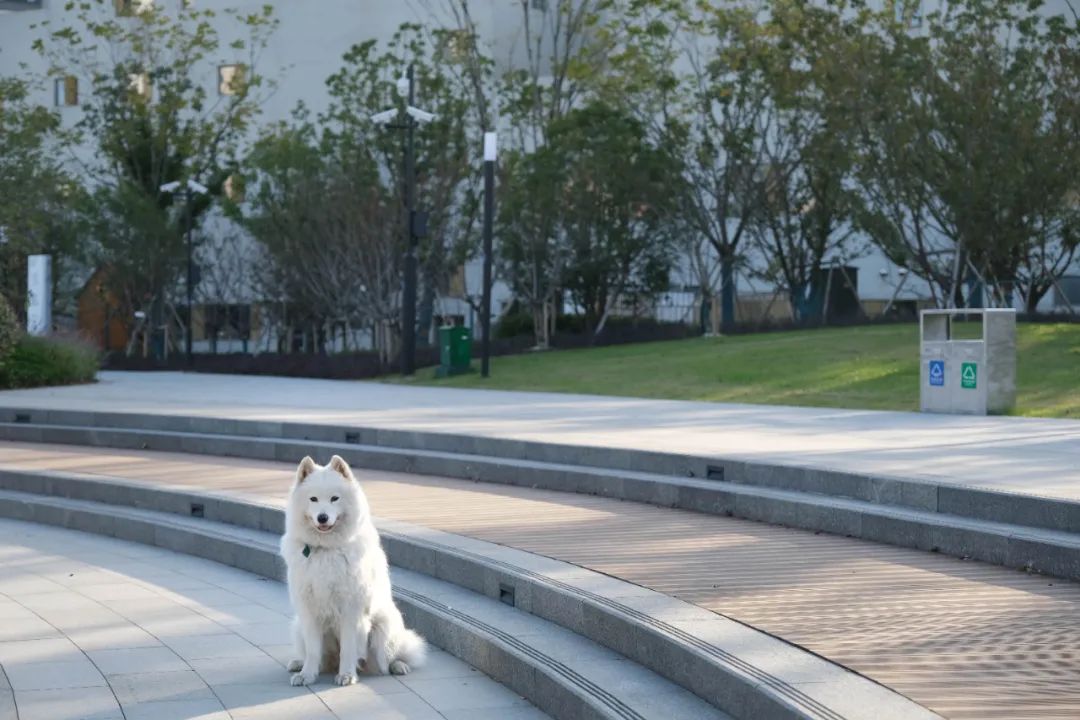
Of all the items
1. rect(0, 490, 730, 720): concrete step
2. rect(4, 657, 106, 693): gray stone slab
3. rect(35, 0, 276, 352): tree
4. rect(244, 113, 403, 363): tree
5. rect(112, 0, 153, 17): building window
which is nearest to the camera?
rect(0, 490, 730, 720): concrete step

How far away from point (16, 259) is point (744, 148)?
22.8 m

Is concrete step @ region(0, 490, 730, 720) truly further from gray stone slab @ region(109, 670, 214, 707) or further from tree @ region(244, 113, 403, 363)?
tree @ region(244, 113, 403, 363)

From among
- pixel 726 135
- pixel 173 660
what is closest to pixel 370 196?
pixel 726 135

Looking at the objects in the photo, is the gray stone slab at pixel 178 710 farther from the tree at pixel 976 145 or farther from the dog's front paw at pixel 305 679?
the tree at pixel 976 145

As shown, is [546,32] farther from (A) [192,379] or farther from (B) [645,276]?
(A) [192,379]

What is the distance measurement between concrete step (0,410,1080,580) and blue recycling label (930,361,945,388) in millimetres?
6456

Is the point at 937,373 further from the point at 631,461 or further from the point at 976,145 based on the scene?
the point at 976,145

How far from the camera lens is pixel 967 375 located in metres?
19.0

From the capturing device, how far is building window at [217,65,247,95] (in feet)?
179

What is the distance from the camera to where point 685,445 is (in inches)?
580

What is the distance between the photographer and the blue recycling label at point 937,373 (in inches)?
759

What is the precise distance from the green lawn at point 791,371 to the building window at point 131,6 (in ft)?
86.7

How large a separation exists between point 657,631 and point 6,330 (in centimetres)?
2346

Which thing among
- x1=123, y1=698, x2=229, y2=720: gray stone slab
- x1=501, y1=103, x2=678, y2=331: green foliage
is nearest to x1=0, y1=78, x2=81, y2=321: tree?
x1=501, y1=103, x2=678, y2=331: green foliage
